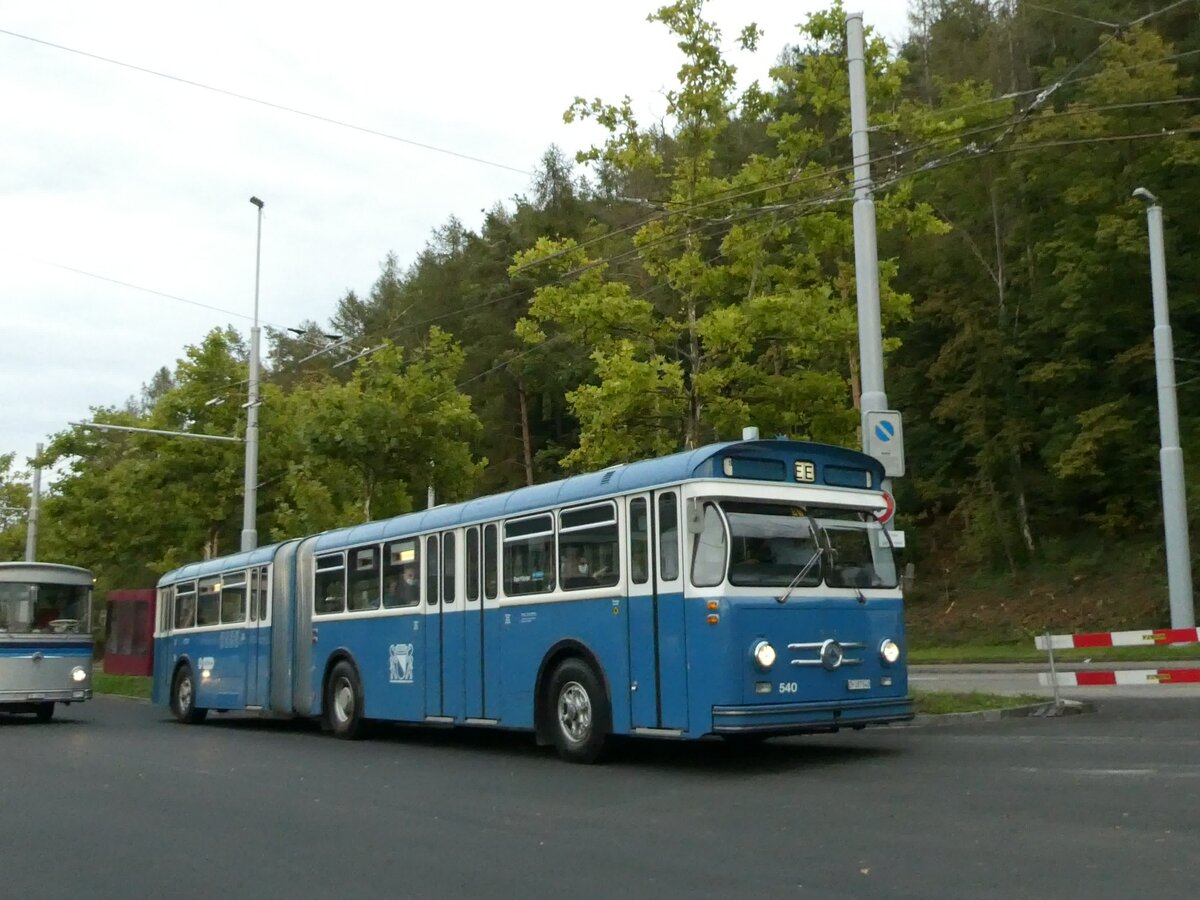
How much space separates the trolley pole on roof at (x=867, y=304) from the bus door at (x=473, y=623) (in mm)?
4905

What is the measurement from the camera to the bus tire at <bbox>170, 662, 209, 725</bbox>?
23750 mm

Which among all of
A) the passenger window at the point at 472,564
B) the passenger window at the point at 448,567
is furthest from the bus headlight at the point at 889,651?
the passenger window at the point at 448,567

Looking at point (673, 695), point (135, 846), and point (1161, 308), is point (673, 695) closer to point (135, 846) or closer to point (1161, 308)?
point (135, 846)

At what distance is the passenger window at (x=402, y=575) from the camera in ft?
56.3

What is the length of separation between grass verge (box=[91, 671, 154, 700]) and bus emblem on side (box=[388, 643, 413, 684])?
1901 centimetres

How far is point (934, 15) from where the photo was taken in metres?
56.2

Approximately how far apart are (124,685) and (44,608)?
14418mm

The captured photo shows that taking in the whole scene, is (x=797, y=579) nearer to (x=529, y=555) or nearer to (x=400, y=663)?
(x=529, y=555)

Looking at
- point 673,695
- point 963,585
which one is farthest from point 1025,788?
point 963,585

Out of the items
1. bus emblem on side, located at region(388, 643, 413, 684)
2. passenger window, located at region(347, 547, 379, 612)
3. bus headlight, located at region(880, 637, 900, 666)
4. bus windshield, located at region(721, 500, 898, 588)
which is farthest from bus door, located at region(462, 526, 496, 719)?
bus headlight, located at region(880, 637, 900, 666)

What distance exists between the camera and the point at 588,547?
545 inches

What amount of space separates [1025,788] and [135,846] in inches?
253

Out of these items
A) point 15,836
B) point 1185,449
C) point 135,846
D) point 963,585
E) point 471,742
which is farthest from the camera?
point 963,585

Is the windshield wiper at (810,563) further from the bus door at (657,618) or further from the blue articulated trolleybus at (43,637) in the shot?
the blue articulated trolleybus at (43,637)
